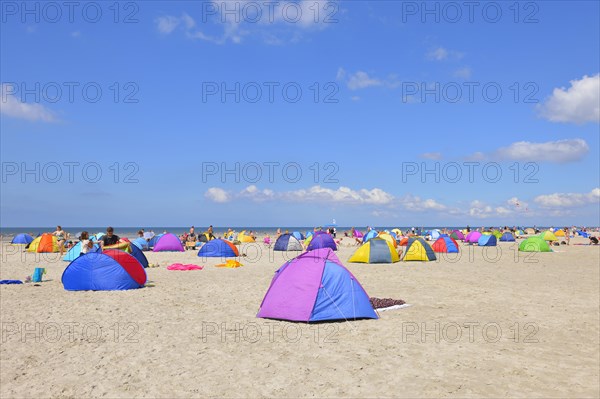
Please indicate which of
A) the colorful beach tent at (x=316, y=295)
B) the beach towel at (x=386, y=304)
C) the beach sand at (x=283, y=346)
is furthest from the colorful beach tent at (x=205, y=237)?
the colorful beach tent at (x=316, y=295)

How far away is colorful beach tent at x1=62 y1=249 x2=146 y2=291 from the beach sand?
0.52 m

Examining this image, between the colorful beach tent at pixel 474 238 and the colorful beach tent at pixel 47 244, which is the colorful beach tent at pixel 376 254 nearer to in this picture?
the colorful beach tent at pixel 47 244

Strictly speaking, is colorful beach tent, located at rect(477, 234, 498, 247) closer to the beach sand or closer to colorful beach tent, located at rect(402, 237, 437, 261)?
colorful beach tent, located at rect(402, 237, 437, 261)

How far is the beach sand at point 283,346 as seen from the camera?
6625 mm

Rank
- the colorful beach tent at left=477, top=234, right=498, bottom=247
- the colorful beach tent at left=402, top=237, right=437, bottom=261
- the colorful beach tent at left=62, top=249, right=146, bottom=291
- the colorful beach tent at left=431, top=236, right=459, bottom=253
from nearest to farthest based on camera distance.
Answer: the colorful beach tent at left=62, top=249, right=146, bottom=291, the colorful beach tent at left=402, top=237, right=437, bottom=261, the colorful beach tent at left=431, top=236, right=459, bottom=253, the colorful beach tent at left=477, top=234, right=498, bottom=247

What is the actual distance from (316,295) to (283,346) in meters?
2.05

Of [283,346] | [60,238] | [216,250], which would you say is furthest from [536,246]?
[60,238]

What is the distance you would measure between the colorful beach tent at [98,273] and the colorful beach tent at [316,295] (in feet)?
18.3

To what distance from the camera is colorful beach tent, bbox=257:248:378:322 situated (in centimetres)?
1036

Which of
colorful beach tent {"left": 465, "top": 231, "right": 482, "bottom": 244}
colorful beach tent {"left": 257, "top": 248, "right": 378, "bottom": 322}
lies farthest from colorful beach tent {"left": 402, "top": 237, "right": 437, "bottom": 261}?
colorful beach tent {"left": 465, "top": 231, "right": 482, "bottom": 244}

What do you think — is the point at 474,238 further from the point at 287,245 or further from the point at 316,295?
the point at 316,295

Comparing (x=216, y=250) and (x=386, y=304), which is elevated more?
(x=216, y=250)

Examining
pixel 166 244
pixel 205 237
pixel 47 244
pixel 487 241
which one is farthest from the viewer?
pixel 487 241

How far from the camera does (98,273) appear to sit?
45.6 ft
